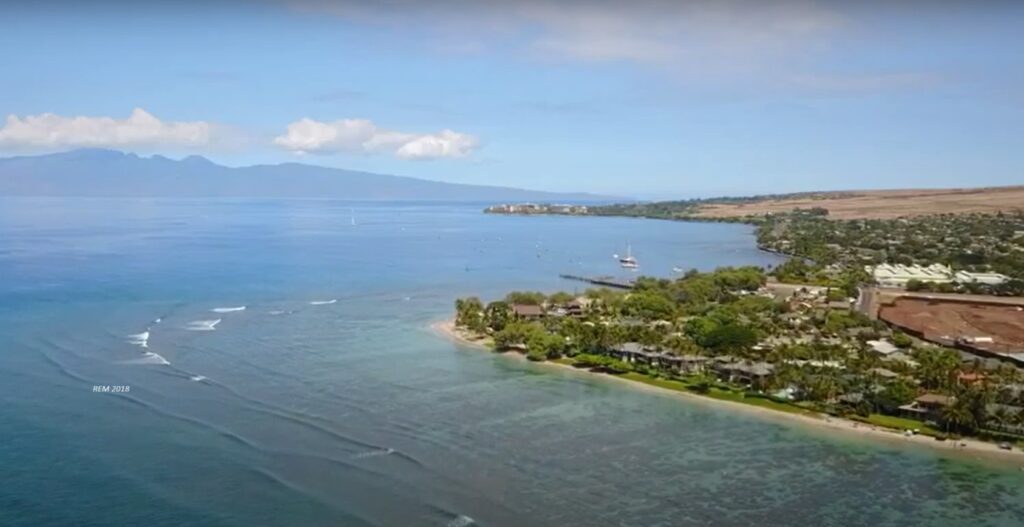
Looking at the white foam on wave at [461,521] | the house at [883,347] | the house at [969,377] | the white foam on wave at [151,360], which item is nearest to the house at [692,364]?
the house at [883,347]

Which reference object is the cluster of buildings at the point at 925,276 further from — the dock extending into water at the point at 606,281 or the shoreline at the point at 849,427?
the shoreline at the point at 849,427

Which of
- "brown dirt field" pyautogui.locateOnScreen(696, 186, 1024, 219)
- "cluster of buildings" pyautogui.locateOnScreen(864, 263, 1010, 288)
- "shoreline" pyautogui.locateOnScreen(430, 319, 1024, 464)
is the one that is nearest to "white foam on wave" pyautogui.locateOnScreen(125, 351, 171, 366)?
"shoreline" pyautogui.locateOnScreen(430, 319, 1024, 464)

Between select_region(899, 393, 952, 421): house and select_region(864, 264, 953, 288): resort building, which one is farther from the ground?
select_region(864, 264, 953, 288): resort building

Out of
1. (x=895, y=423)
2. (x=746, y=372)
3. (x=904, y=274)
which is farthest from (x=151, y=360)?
(x=904, y=274)

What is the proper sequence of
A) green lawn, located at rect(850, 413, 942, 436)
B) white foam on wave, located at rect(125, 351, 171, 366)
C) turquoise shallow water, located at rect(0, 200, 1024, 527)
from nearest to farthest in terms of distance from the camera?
turquoise shallow water, located at rect(0, 200, 1024, 527), green lawn, located at rect(850, 413, 942, 436), white foam on wave, located at rect(125, 351, 171, 366)

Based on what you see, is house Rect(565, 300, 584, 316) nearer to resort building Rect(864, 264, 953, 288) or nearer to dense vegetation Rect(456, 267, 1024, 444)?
dense vegetation Rect(456, 267, 1024, 444)

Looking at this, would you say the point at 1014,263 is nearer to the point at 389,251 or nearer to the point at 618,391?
the point at 618,391

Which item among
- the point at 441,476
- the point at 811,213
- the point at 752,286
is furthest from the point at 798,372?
the point at 811,213
